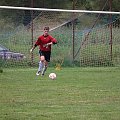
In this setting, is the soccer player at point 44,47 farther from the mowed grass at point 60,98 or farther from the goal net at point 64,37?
the goal net at point 64,37

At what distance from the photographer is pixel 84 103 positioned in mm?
10148

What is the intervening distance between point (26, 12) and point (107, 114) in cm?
1328

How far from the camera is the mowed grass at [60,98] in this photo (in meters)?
8.73

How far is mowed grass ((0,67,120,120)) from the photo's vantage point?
873 centimetres

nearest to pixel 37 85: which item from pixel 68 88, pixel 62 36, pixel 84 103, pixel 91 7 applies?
pixel 68 88

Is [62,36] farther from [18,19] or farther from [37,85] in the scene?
[37,85]

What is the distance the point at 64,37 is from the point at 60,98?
10806mm

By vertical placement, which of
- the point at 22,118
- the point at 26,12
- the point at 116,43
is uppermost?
the point at 26,12

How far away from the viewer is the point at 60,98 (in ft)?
35.6

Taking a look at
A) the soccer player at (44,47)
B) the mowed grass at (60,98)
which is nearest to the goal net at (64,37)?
the soccer player at (44,47)

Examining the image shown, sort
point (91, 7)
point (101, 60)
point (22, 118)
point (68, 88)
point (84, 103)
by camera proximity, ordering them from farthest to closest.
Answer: point (91, 7)
point (101, 60)
point (68, 88)
point (84, 103)
point (22, 118)

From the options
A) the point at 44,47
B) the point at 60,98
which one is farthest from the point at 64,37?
the point at 60,98

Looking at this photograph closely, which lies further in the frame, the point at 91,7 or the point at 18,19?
the point at 91,7

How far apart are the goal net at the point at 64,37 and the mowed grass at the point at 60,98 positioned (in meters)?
3.73
